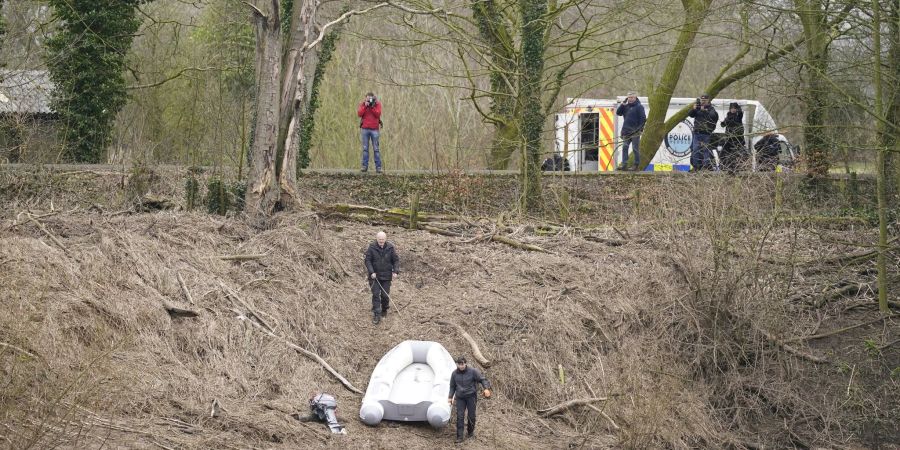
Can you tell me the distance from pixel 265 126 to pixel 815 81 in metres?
9.75

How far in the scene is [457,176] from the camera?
24062mm

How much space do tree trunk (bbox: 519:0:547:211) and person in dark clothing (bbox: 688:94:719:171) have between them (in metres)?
3.44

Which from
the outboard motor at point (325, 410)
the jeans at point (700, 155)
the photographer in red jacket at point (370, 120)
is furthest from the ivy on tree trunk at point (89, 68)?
the outboard motor at point (325, 410)

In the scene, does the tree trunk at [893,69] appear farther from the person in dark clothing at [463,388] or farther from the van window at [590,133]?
the van window at [590,133]

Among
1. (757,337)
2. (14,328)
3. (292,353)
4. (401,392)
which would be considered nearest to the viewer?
(14,328)

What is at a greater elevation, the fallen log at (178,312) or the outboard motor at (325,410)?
the fallen log at (178,312)

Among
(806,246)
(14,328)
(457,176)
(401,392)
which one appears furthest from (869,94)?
(14,328)

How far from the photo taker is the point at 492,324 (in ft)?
56.4

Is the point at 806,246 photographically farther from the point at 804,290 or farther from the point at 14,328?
the point at 14,328

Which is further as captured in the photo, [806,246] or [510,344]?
[806,246]

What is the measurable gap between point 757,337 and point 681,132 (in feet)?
45.8

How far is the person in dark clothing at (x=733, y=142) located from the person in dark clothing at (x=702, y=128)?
1.69ft

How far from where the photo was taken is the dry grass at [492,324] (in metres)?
14.1

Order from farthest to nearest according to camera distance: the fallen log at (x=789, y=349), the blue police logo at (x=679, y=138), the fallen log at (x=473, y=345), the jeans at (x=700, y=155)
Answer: the blue police logo at (x=679, y=138)
the jeans at (x=700, y=155)
the fallen log at (x=789, y=349)
the fallen log at (x=473, y=345)
